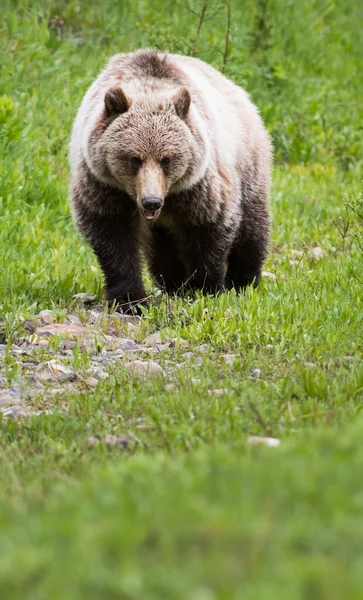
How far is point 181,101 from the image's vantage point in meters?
6.76

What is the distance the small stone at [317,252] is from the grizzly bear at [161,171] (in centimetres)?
96

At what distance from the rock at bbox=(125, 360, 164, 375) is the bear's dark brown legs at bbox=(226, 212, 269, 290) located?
2.72 m

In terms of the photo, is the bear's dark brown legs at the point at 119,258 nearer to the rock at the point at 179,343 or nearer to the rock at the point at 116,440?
the rock at the point at 179,343

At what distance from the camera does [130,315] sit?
7.09 metres

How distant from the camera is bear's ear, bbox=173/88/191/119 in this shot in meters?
6.74

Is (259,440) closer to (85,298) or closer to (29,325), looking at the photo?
(29,325)

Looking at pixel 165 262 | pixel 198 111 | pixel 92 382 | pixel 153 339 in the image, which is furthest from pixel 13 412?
pixel 165 262

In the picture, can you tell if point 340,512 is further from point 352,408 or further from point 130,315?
point 130,315

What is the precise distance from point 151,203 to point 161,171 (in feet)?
1.18

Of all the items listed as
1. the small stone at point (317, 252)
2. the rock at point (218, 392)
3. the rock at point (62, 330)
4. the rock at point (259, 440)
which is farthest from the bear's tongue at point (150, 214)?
the rock at point (259, 440)

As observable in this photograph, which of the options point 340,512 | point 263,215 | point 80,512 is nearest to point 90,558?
point 80,512

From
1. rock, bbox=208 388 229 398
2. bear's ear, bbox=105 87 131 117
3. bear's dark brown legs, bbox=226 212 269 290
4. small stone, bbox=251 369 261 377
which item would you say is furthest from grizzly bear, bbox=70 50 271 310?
rock, bbox=208 388 229 398

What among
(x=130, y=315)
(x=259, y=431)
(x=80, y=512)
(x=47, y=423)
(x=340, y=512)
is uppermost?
(x=340, y=512)

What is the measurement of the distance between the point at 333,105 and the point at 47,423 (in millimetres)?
9780
